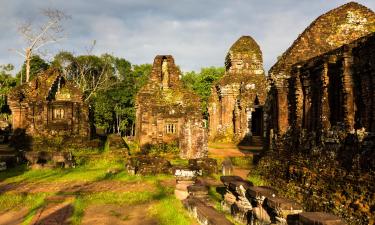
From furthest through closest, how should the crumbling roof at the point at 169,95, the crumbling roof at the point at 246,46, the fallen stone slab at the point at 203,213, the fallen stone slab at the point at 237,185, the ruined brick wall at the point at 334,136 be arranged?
the crumbling roof at the point at 246,46, the crumbling roof at the point at 169,95, the fallen stone slab at the point at 237,185, the ruined brick wall at the point at 334,136, the fallen stone slab at the point at 203,213

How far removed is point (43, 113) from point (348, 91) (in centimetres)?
1742

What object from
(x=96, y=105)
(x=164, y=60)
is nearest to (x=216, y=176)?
(x=164, y=60)

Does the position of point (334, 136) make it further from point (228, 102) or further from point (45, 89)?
point (228, 102)

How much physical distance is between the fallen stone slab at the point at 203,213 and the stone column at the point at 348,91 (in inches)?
146

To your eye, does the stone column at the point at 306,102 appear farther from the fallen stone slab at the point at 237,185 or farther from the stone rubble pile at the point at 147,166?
the stone rubble pile at the point at 147,166

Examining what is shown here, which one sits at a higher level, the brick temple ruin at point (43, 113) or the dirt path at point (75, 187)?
the brick temple ruin at point (43, 113)

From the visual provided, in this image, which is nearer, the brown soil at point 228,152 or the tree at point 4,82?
the brown soil at point 228,152

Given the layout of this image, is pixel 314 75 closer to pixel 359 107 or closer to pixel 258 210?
pixel 359 107

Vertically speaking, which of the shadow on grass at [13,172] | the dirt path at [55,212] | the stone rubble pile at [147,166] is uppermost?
the stone rubble pile at [147,166]

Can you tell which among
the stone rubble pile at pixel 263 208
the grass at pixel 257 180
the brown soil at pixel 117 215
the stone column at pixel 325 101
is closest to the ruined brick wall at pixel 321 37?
the grass at pixel 257 180

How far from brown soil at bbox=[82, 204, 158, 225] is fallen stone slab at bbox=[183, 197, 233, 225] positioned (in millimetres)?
908

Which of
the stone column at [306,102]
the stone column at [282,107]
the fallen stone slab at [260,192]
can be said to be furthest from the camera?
the stone column at [282,107]

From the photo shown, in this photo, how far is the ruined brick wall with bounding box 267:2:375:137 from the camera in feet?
41.9

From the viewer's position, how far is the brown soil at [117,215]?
28.1ft
